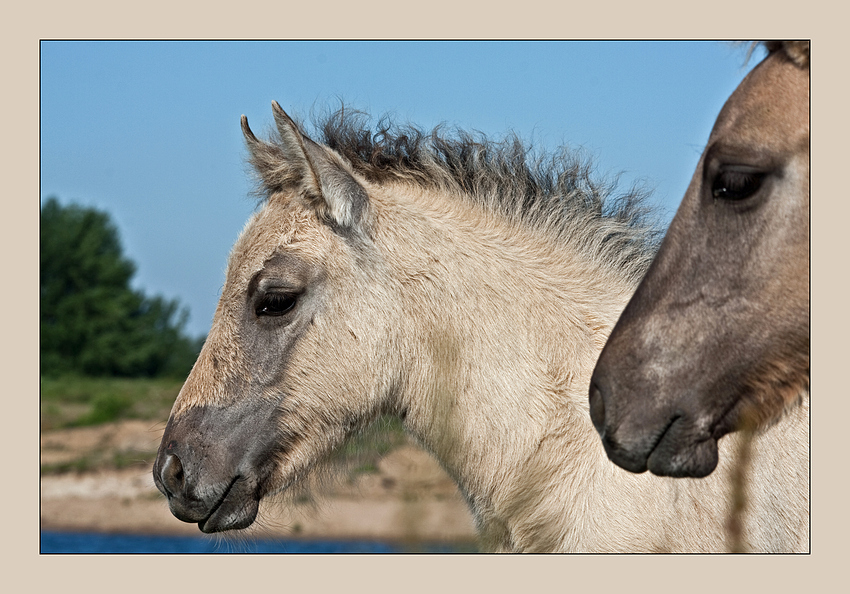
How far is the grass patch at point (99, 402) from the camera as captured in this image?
20984 mm

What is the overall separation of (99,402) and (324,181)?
828 inches

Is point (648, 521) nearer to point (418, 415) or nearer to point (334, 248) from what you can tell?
point (418, 415)

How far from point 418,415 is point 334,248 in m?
0.97

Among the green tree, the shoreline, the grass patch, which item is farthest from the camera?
the green tree

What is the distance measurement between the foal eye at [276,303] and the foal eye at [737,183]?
6.91ft

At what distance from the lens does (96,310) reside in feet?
109

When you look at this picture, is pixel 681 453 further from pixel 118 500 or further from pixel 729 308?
pixel 118 500

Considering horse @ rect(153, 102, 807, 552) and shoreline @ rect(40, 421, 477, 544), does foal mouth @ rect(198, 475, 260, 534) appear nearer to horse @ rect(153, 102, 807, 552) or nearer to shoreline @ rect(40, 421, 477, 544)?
horse @ rect(153, 102, 807, 552)

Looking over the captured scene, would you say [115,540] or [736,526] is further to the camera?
[115,540]

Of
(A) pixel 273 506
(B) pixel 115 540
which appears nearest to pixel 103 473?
(B) pixel 115 540

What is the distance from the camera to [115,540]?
69.7 feet

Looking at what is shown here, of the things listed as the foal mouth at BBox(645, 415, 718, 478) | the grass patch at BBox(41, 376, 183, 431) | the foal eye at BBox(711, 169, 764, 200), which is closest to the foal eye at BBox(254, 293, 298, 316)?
the foal mouth at BBox(645, 415, 718, 478)

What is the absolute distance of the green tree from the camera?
31297mm

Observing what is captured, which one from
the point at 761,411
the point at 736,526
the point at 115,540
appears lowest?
the point at 115,540
